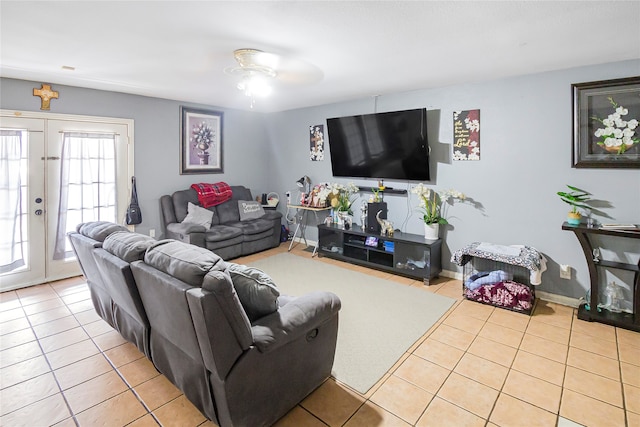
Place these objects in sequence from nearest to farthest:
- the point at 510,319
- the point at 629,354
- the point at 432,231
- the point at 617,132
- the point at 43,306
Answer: the point at 629,354, the point at 617,132, the point at 510,319, the point at 43,306, the point at 432,231

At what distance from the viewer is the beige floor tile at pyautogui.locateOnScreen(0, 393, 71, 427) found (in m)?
1.93

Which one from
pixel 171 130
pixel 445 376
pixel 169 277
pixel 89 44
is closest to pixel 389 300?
→ pixel 445 376

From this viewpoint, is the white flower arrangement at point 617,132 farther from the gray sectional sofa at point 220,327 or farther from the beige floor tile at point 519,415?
the gray sectional sofa at point 220,327

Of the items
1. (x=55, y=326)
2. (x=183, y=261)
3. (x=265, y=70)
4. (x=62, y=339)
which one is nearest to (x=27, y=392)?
(x=62, y=339)

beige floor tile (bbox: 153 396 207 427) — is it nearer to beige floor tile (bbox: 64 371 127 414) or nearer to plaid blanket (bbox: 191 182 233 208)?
beige floor tile (bbox: 64 371 127 414)

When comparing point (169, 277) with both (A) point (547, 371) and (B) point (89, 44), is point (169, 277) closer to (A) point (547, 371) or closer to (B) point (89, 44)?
(B) point (89, 44)

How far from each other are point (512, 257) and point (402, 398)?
2.02 m

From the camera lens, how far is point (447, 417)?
1956 millimetres

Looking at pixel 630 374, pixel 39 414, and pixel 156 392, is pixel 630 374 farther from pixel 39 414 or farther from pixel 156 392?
pixel 39 414

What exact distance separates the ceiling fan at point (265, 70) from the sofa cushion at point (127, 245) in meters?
1.68

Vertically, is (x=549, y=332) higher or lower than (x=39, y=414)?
higher

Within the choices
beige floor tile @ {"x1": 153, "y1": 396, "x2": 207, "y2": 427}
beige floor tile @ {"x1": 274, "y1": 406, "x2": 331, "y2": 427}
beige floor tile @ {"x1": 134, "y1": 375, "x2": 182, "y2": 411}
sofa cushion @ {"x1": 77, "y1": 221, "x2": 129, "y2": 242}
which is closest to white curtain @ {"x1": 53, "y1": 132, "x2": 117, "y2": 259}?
sofa cushion @ {"x1": 77, "y1": 221, "x2": 129, "y2": 242}

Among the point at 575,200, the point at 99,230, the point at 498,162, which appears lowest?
the point at 99,230

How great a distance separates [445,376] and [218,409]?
1501 millimetres
